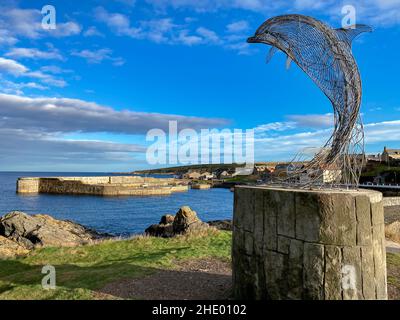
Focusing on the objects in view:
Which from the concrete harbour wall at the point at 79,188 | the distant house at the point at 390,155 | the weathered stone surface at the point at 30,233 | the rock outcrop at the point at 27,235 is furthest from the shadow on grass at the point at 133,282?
the distant house at the point at 390,155

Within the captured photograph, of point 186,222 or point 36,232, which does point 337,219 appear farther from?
point 36,232

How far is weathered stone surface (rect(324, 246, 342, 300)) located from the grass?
4731 millimetres

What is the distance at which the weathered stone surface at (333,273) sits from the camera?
6.00 meters

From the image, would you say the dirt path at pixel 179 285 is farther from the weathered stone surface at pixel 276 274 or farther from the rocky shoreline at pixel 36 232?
the rocky shoreline at pixel 36 232

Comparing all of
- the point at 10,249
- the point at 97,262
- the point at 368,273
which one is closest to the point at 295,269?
the point at 368,273

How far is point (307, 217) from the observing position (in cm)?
612

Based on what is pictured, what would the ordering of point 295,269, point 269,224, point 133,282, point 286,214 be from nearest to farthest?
1. point 295,269
2. point 286,214
3. point 269,224
4. point 133,282

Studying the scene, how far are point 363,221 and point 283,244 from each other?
1.44 meters

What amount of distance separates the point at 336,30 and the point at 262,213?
4546mm

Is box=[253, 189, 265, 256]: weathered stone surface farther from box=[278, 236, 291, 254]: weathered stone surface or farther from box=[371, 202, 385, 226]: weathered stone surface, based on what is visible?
box=[371, 202, 385, 226]: weathered stone surface

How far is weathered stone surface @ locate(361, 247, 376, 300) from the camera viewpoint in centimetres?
606

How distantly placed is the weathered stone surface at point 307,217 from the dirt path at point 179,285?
2.65 m

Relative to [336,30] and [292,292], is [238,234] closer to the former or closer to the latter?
[292,292]
